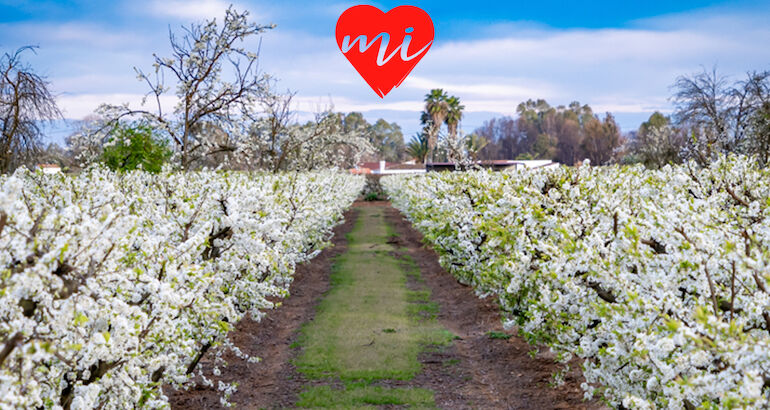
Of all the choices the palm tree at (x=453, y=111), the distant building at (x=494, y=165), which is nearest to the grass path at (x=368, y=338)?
the distant building at (x=494, y=165)

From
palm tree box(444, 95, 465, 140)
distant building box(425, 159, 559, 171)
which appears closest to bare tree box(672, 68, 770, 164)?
distant building box(425, 159, 559, 171)

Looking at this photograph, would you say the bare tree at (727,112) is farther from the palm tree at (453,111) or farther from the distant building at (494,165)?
the palm tree at (453,111)

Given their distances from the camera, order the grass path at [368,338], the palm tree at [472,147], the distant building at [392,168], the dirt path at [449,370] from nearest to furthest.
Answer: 1. the dirt path at [449,370]
2. the grass path at [368,338]
3. the palm tree at [472,147]
4. the distant building at [392,168]

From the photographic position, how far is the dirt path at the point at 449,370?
333 inches

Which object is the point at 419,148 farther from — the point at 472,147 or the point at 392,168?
the point at 472,147

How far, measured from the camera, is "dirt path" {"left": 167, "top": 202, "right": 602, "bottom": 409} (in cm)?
845

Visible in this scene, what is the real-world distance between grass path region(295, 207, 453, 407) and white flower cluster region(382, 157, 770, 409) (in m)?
1.82

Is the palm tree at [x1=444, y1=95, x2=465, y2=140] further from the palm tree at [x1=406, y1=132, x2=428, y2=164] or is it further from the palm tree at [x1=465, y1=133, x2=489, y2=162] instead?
the palm tree at [x1=465, y1=133, x2=489, y2=162]

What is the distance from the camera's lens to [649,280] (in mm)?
4629

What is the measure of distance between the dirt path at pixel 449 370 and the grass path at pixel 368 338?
142 mm

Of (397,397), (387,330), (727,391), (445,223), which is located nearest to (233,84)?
(445,223)

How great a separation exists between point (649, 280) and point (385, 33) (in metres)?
17.9

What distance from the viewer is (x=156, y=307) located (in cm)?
470

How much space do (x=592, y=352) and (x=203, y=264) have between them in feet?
11.8
